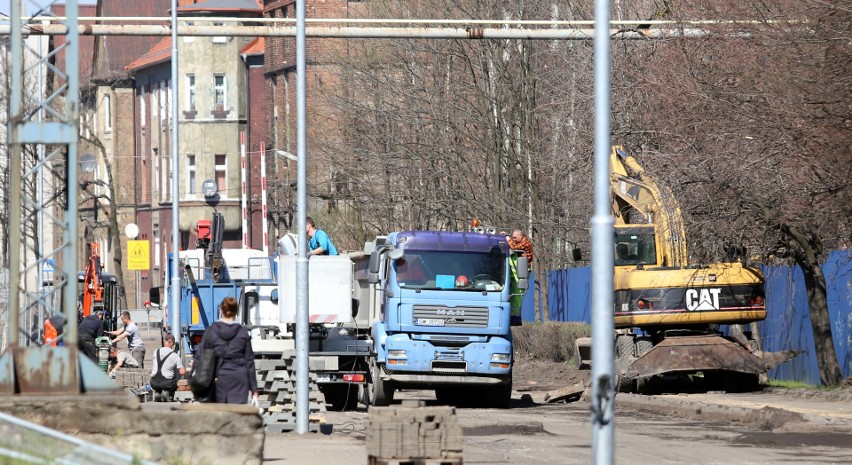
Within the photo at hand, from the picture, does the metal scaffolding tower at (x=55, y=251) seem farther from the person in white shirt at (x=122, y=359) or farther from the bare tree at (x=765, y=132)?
the person in white shirt at (x=122, y=359)

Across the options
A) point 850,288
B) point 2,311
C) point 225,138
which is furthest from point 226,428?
point 225,138

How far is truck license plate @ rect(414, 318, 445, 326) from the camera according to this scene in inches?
984

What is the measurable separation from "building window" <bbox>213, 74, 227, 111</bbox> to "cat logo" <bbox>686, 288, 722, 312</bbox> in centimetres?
5835

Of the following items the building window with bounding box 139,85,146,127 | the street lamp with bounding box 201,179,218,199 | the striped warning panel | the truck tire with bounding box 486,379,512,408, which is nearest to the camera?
the striped warning panel

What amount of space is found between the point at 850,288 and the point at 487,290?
634 centimetres

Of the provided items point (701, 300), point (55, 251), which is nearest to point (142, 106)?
point (701, 300)

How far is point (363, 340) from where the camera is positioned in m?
25.5

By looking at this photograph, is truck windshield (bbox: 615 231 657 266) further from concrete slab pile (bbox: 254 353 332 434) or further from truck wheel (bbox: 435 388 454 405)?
concrete slab pile (bbox: 254 353 332 434)

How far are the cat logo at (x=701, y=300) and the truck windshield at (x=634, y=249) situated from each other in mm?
1972

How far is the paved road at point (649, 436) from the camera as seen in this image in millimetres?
16578

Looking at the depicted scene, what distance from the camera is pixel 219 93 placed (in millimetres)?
83125

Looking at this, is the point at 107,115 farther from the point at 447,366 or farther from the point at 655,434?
the point at 655,434

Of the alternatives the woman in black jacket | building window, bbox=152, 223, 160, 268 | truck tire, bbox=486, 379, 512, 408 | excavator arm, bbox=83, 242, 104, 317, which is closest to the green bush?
truck tire, bbox=486, 379, 512, 408

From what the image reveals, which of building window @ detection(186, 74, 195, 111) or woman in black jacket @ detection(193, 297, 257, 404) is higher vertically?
building window @ detection(186, 74, 195, 111)
